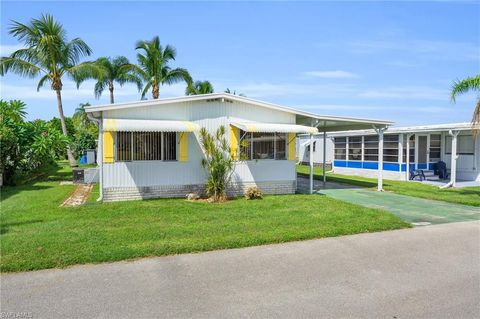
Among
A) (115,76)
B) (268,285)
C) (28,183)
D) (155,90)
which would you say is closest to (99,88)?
(115,76)

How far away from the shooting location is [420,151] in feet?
63.7

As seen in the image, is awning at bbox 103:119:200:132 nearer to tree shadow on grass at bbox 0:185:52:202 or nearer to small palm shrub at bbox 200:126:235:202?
small palm shrub at bbox 200:126:235:202

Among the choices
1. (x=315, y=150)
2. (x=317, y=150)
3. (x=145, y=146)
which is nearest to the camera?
(x=145, y=146)

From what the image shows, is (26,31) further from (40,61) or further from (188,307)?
(188,307)

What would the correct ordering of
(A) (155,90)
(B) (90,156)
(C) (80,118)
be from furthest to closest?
1. (C) (80,118)
2. (B) (90,156)
3. (A) (155,90)

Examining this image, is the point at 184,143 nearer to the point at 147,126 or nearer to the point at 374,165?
the point at 147,126

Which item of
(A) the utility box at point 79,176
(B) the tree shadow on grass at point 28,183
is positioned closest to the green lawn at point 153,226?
(B) the tree shadow on grass at point 28,183

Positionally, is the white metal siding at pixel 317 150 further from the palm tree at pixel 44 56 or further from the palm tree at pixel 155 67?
the palm tree at pixel 44 56

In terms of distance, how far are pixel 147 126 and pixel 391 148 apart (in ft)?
48.0

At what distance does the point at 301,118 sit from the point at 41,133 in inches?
464

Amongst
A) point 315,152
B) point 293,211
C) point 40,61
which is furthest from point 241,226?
point 315,152

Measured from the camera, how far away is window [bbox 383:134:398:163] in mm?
19703

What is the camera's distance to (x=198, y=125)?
39.2 ft

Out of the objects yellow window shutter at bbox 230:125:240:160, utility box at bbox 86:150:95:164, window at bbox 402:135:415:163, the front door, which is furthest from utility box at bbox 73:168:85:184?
the front door
